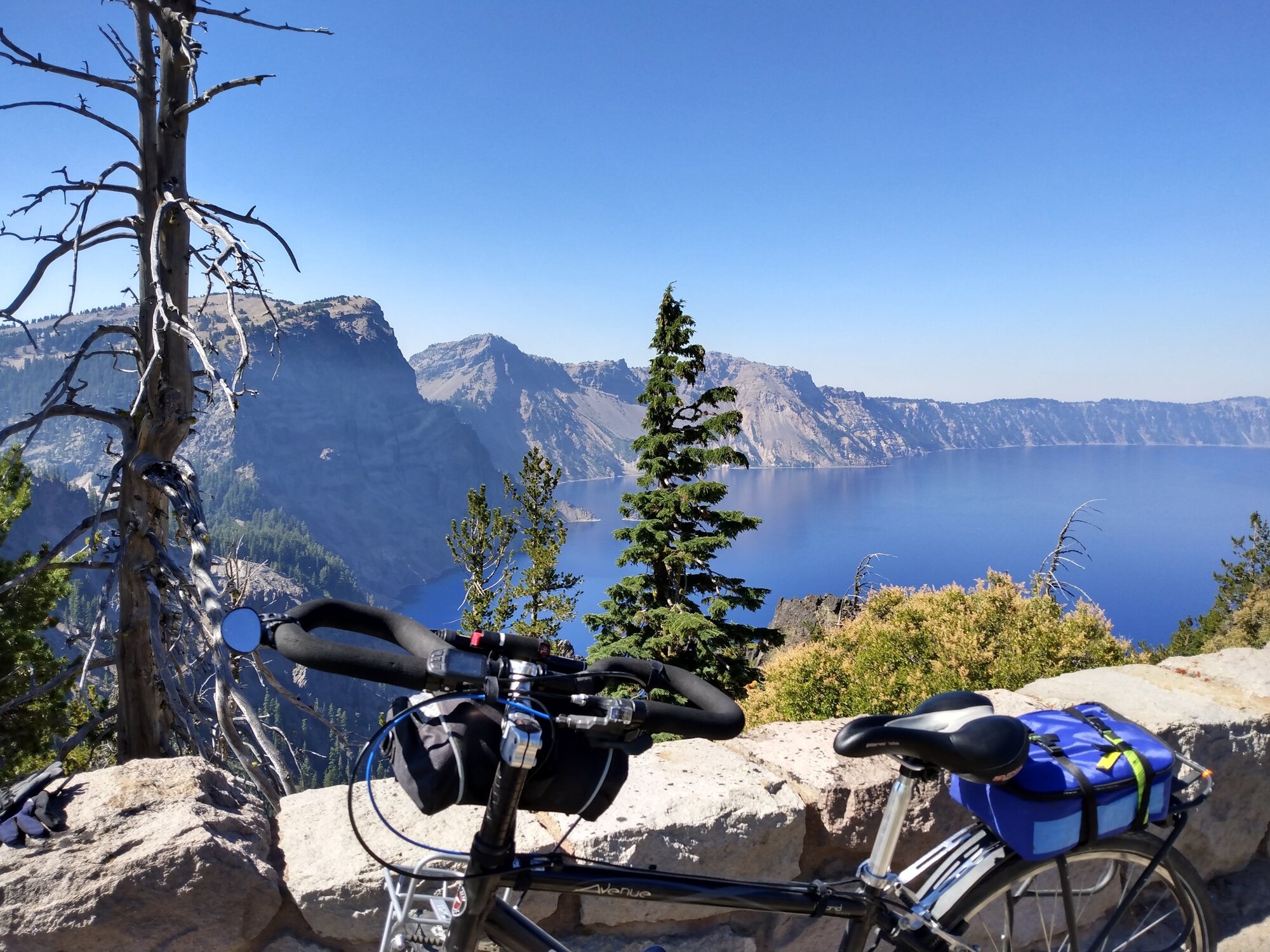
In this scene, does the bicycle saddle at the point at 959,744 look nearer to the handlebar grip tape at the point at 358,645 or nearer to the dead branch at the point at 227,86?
the handlebar grip tape at the point at 358,645

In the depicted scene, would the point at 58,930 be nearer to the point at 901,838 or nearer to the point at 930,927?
the point at 930,927

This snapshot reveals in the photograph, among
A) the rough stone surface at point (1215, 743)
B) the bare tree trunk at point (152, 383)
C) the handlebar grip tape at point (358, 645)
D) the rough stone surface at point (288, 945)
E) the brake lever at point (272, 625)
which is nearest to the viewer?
the handlebar grip tape at point (358, 645)

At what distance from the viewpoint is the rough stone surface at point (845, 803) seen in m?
2.36

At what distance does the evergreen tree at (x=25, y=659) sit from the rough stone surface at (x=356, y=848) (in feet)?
29.1

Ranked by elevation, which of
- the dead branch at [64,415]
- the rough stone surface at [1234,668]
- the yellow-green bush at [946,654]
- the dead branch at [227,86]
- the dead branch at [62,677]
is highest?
the dead branch at [227,86]

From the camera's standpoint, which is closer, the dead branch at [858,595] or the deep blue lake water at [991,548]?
the dead branch at [858,595]

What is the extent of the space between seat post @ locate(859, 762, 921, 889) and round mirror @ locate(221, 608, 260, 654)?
1.36 meters

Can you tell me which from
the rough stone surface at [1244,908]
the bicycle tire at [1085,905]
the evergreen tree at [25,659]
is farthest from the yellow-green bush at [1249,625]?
the evergreen tree at [25,659]

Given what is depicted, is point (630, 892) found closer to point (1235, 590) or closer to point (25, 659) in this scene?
point (25, 659)

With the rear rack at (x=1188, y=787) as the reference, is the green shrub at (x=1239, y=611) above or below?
below

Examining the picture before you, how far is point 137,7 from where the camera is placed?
460 cm

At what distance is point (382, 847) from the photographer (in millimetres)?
1923

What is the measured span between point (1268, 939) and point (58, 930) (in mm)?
4105

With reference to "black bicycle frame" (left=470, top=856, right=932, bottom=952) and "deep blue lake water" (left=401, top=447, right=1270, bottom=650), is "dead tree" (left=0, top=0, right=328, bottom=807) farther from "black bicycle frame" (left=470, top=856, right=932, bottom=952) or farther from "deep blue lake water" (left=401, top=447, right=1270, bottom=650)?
"deep blue lake water" (left=401, top=447, right=1270, bottom=650)
